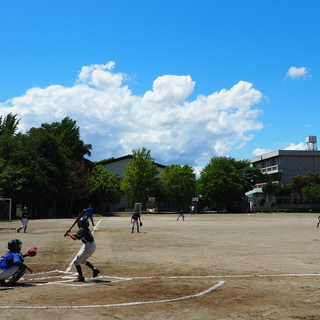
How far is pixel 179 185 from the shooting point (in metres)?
85.8

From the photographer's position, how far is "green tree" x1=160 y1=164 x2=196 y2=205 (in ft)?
283

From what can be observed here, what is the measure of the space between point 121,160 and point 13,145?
43086 mm

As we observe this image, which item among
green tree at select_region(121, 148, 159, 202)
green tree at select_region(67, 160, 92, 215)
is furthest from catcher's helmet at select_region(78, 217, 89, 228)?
green tree at select_region(121, 148, 159, 202)

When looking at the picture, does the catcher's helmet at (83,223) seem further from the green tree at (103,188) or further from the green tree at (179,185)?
the green tree at (179,185)

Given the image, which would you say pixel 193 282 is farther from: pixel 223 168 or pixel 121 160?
pixel 121 160

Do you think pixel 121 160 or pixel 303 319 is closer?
pixel 303 319

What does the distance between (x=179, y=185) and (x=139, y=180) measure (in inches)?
327

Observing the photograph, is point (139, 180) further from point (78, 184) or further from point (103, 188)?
point (78, 184)

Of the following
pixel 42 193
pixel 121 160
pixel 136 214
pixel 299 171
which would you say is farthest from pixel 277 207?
pixel 136 214

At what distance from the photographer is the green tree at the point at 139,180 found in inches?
3270

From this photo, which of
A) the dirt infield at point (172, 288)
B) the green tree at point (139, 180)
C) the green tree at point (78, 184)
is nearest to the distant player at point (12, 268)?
the dirt infield at point (172, 288)

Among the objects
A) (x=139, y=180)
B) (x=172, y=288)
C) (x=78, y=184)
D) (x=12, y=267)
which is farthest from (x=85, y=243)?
(x=139, y=180)

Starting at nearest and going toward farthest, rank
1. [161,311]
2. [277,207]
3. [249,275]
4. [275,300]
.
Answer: [161,311]
[275,300]
[249,275]
[277,207]

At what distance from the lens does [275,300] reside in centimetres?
807
